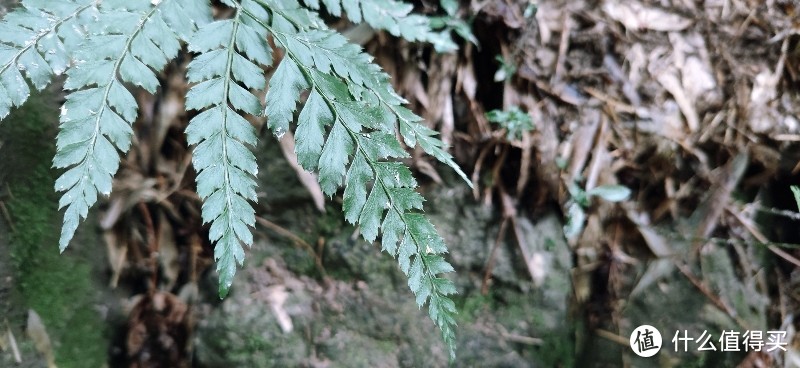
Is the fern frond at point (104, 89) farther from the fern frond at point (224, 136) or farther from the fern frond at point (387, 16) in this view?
the fern frond at point (387, 16)

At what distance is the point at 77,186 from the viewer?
98 cm

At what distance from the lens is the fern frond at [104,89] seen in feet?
3.20

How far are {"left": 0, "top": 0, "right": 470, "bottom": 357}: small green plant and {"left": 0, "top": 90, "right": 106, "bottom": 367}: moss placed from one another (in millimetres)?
513

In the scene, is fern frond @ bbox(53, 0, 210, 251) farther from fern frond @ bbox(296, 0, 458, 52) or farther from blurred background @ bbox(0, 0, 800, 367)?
blurred background @ bbox(0, 0, 800, 367)

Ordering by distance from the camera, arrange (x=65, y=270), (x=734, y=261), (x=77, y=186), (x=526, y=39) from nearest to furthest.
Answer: (x=77, y=186) → (x=65, y=270) → (x=526, y=39) → (x=734, y=261)

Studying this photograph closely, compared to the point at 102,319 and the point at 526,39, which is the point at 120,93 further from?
the point at 526,39

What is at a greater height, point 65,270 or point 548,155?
point 548,155

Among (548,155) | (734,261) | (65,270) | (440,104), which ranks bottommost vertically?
(734,261)

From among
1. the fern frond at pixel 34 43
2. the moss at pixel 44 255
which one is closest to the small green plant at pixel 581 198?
Answer: the fern frond at pixel 34 43

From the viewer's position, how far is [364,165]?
103 centimetres

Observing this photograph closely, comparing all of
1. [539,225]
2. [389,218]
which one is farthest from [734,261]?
[389,218]

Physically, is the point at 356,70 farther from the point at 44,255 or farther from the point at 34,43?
the point at 44,255

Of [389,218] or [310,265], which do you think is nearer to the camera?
[389,218]

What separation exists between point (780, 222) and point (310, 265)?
1663 mm
